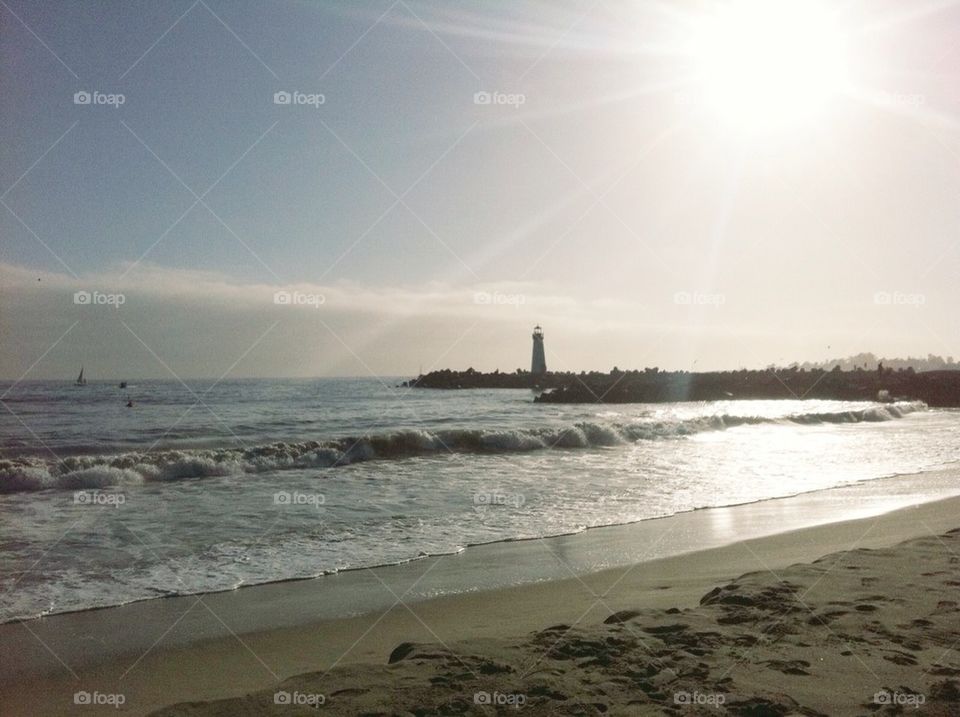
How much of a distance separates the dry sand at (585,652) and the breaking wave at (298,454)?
30.7 ft

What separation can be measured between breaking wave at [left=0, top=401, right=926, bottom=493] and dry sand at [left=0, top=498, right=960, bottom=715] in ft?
30.7

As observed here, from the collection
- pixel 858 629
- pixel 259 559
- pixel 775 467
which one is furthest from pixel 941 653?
pixel 775 467

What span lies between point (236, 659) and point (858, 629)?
13.9 feet

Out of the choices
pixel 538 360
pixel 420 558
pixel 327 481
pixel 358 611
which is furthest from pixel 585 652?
pixel 538 360

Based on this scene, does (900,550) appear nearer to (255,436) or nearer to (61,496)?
(61,496)

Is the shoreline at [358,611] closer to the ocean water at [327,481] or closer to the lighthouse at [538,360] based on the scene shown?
the ocean water at [327,481]

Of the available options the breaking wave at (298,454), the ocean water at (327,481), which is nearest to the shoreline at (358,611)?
the ocean water at (327,481)

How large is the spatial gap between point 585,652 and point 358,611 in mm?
2339

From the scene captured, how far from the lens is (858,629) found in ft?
15.0

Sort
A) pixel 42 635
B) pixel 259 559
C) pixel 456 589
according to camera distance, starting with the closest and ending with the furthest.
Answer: pixel 42 635 < pixel 456 589 < pixel 259 559

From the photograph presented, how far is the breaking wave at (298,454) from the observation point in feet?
45.8

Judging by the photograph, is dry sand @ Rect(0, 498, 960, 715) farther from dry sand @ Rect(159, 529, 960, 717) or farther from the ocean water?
the ocean water

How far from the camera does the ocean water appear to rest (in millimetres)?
7566

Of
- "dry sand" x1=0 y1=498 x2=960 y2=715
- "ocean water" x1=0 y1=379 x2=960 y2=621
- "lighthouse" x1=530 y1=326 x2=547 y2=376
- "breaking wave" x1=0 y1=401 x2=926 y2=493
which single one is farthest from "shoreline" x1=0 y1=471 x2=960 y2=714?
"lighthouse" x1=530 y1=326 x2=547 y2=376
